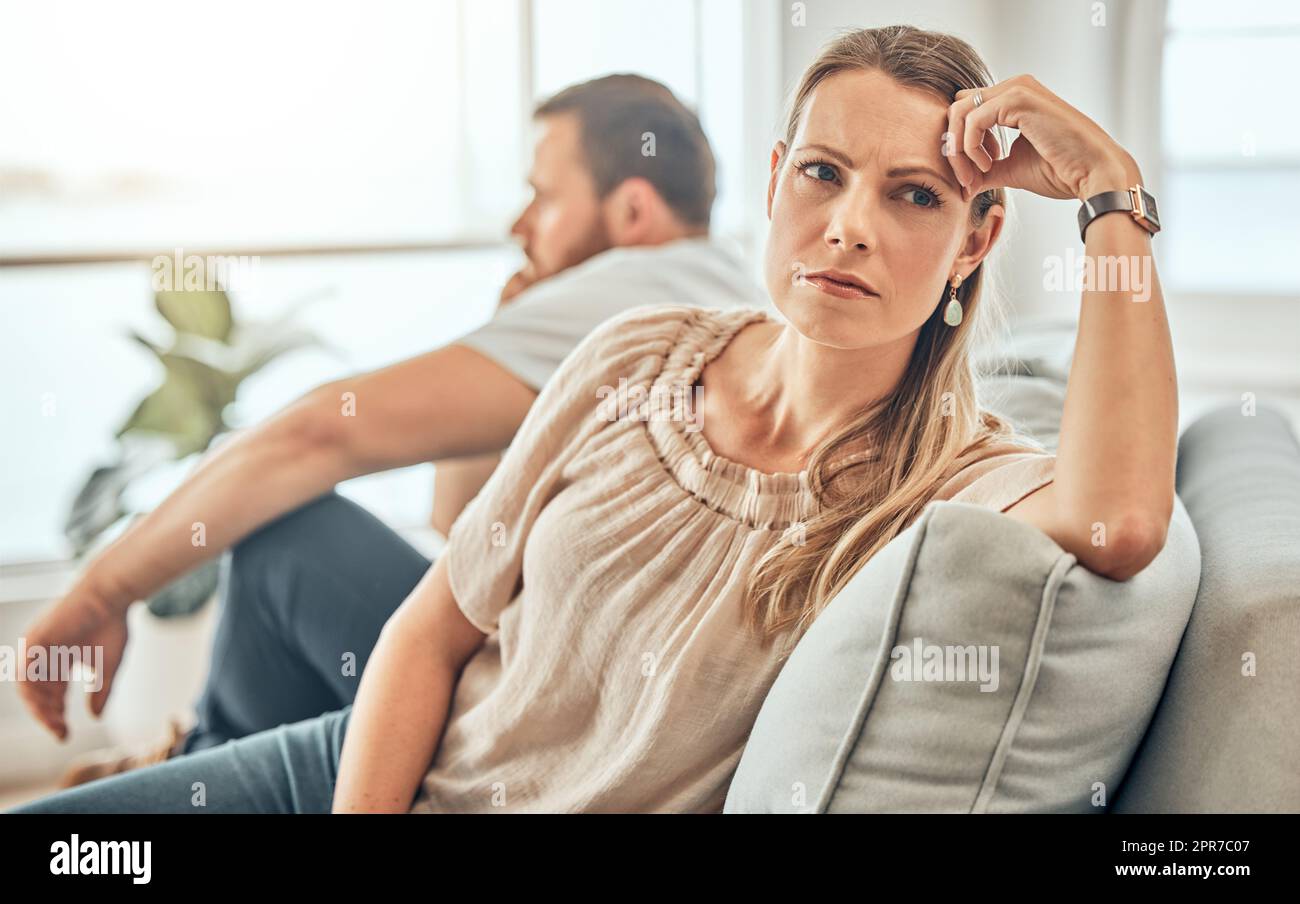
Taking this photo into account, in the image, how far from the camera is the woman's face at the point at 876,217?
3.05ft

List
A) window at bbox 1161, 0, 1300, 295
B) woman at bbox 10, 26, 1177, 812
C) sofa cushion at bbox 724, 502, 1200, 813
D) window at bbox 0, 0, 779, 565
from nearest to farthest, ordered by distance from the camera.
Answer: sofa cushion at bbox 724, 502, 1200, 813 → woman at bbox 10, 26, 1177, 812 → window at bbox 1161, 0, 1300, 295 → window at bbox 0, 0, 779, 565

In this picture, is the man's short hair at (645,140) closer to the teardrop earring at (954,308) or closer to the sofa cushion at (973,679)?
the teardrop earring at (954,308)

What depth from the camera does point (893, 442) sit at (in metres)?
0.95

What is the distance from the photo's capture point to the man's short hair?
1.24 meters

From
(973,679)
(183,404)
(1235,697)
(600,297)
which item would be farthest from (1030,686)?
(183,404)

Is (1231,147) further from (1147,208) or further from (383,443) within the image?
(383,443)

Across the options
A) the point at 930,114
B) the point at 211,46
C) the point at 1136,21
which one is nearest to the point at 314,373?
the point at 211,46

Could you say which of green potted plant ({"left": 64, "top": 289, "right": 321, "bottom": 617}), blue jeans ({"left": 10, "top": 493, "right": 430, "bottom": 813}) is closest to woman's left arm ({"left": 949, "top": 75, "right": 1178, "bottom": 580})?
blue jeans ({"left": 10, "top": 493, "right": 430, "bottom": 813})

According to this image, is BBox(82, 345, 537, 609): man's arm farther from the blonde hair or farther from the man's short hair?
the blonde hair

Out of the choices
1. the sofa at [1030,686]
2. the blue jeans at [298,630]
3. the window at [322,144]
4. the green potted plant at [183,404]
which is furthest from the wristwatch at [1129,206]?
the green potted plant at [183,404]

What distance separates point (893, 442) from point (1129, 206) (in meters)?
0.25

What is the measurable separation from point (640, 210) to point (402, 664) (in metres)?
0.54

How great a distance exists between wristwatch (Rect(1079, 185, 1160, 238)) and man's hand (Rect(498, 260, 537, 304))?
64 cm
